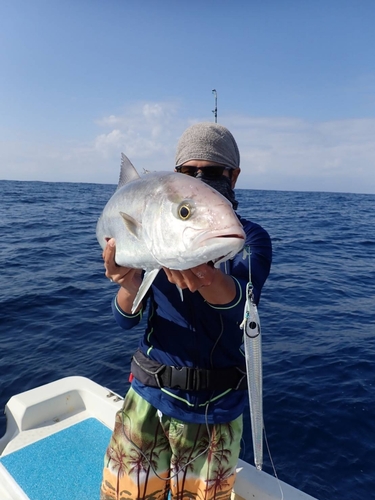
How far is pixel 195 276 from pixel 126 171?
1.36m

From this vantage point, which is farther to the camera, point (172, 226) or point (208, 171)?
point (208, 171)

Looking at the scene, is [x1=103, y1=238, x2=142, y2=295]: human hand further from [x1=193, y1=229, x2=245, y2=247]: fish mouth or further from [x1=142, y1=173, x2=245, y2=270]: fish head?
[x1=193, y1=229, x2=245, y2=247]: fish mouth

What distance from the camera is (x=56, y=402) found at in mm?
5223

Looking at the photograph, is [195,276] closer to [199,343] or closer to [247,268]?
[247,268]

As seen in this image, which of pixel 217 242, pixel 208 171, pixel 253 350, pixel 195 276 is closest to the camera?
pixel 217 242

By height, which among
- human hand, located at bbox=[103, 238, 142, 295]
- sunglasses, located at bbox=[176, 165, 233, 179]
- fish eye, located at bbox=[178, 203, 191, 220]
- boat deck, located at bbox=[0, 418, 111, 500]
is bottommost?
boat deck, located at bbox=[0, 418, 111, 500]

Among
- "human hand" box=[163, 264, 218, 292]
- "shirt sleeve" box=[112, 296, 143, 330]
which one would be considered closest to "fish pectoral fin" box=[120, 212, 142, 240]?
"human hand" box=[163, 264, 218, 292]

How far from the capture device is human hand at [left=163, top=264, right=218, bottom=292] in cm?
221

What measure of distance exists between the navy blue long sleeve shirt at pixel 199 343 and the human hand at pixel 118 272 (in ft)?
0.60

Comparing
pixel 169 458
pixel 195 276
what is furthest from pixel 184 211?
pixel 169 458

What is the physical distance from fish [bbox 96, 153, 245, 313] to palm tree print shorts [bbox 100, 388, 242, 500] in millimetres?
1008

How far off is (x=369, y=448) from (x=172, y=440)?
180 inches

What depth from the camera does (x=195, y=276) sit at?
2.25 m

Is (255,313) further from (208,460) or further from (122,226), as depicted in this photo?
(208,460)
